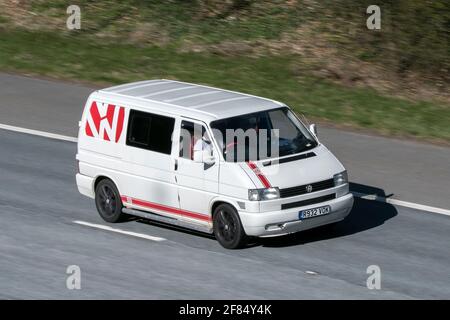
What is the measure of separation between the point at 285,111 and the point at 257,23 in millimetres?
12082

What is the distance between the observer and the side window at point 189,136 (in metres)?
15.3

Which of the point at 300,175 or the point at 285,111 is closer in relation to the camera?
the point at 300,175

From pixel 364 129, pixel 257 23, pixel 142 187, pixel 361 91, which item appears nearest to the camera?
pixel 142 187

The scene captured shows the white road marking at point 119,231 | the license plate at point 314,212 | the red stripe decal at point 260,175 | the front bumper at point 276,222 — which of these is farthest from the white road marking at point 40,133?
the license plate at point 314,212

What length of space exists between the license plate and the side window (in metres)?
1.66

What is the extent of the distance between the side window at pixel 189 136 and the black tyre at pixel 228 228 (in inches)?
33.3

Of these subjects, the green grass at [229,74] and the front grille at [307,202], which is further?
the green grass at [229,74]

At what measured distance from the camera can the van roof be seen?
50.6 ft

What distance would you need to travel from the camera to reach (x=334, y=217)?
49.9 ft

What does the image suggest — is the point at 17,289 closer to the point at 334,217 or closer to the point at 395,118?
the point at 334,217

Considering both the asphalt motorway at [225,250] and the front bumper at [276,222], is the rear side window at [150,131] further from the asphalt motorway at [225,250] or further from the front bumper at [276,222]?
the front bumper at [276,222]

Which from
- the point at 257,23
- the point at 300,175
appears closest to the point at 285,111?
the point at 300,175

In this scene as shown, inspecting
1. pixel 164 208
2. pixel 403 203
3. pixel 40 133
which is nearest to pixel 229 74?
pixel 40 133

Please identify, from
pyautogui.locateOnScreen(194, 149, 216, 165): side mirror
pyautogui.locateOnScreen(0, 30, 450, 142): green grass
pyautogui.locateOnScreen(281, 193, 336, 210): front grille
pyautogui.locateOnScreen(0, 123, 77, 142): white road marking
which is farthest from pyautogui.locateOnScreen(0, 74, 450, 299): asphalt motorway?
pyautogui.locateOnScreen(0, 30, 450, 142): green grass
